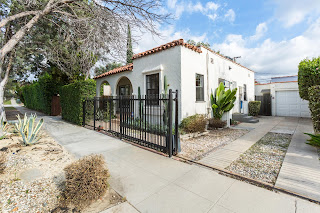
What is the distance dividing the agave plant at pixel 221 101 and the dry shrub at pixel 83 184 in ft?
25.3

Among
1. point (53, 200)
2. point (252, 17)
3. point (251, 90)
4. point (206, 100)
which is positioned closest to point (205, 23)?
point (252, 17)

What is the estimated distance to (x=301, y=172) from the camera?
136 inches

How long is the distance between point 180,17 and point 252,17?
5.37 m

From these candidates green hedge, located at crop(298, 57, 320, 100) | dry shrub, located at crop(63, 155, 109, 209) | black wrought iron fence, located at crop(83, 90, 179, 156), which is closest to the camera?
dry shrub, located at crop(63, 155, 109, 209)

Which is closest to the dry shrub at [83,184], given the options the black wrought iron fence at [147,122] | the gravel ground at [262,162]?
the black wrought iron fence at [147,122]

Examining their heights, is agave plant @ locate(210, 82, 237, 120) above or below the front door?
below

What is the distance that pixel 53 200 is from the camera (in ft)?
8.08

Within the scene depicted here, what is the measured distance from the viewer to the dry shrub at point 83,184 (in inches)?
90.5

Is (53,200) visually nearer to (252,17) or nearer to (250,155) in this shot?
(250,155)

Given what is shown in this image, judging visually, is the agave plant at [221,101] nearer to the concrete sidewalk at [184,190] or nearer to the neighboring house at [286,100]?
the concrete sidewalk at [184,190]

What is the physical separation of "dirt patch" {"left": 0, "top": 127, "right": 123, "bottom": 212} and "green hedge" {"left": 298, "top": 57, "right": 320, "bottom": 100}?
31.7 feet

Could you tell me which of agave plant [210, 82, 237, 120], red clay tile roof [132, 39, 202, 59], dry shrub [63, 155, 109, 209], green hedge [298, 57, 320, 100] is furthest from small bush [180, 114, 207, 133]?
green hedge [298, 57, 320, 100]

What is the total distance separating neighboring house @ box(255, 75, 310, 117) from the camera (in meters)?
14.1

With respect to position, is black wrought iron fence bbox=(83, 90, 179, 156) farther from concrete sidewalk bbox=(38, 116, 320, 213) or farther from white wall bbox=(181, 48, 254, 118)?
white wall bbox=(181, 48, 254, 118)
